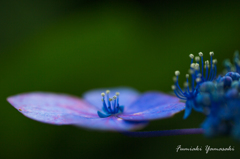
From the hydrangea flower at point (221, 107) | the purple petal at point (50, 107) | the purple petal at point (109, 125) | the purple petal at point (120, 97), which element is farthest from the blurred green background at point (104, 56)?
the hydrangea flower at point (221, 107)

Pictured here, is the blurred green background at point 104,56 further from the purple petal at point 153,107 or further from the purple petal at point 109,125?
the purple petal at point 109,125

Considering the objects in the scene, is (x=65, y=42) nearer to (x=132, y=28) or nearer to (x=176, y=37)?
(x=132, y=28)

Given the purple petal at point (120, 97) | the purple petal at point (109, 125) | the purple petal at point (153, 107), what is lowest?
the purple petal at point (109, 125)

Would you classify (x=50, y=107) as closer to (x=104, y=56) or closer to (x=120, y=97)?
(x=120, y=97)

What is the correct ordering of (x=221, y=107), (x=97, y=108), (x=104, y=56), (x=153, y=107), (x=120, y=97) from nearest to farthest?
(x=221, y=107)
(x=153, y=107)
(x=97, y=108)
(x=120, y=97)
(x=104, y=56)

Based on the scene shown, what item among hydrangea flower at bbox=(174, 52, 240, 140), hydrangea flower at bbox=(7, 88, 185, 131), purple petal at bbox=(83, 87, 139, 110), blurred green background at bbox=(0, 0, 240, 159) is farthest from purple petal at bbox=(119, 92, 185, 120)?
blurred green background at bbox=(0, 0, 240, 159)

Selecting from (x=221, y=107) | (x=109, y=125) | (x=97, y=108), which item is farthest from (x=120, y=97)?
(x=221, y=107)

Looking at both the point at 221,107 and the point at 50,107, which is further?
the point at 50,107
